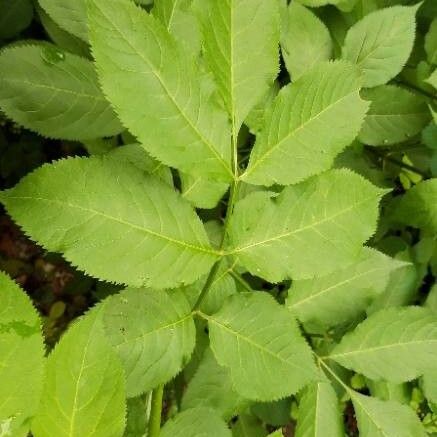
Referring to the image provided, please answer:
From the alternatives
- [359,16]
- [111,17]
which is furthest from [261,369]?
[359,16]

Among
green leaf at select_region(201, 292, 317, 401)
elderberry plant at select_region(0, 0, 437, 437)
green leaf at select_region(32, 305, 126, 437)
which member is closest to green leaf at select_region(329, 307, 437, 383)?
elderberry plant at select_region(0, 0, 437, 437)

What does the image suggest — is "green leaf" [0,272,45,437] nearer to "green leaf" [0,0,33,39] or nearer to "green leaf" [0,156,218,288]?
"green leaf" [0,156,218,288]

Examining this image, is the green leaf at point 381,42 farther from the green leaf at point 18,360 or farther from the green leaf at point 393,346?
the green leaf at point 18,360

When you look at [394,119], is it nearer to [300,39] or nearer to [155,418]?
[300,39]

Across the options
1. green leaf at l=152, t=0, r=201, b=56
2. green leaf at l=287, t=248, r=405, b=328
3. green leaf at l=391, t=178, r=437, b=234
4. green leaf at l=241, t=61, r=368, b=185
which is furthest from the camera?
green leaf at l=391, t=178, r=437, b=234

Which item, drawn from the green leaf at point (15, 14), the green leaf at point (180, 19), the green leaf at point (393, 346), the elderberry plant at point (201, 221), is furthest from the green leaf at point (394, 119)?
the green leaf at point (15, 14)
